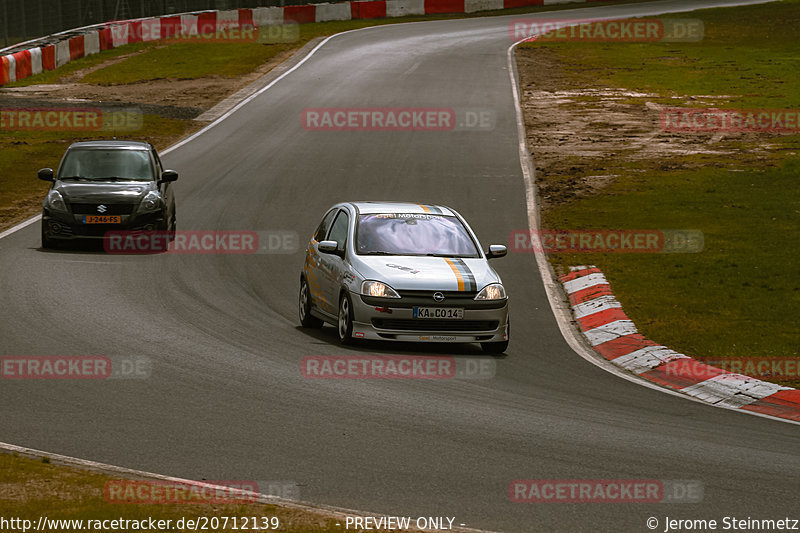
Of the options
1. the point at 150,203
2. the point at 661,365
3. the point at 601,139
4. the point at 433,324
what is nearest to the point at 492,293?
the point at 433,324

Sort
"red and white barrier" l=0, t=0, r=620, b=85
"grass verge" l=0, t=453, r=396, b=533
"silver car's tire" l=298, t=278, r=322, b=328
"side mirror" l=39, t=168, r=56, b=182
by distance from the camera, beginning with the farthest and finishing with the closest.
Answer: "red and white barrier" l=0, t=0, r=620, b=85 → "side mirror" l=39, t=168, r=56, b=182 → "silver car's tire" l=298, t=278, r=322, b=328 → "grass verge" l=0, t=453, r=396, b=533

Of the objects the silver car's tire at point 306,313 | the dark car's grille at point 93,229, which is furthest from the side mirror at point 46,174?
the silver car's tire at point 306,313

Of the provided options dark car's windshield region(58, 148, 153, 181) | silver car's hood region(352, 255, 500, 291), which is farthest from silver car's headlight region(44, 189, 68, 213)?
silver car's hood region(352, 255, 500, 291)

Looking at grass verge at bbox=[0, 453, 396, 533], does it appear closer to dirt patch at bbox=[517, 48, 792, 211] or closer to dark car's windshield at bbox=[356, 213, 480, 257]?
dark car's windshield at bbox=[356, 213, 480, 257]

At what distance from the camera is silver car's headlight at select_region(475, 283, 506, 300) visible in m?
12.7

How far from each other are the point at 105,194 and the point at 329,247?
269 inches

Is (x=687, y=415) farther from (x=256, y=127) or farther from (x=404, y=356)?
(x=256, y=127)

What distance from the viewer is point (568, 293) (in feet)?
53.6

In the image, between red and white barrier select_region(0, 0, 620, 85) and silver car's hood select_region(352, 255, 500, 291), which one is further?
red and white barrier select_region(0, 0, 620, 85)


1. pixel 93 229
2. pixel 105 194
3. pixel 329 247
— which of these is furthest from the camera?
pixel 105 194

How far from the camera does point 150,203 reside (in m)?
19.1

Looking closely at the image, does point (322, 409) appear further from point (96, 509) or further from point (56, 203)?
point (56, 203)

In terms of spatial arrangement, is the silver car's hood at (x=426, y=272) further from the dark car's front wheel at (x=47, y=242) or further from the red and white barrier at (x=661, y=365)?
the dark car's front wheel at (x=47, y=242)

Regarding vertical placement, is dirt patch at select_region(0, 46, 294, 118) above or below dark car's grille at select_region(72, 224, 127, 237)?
above
